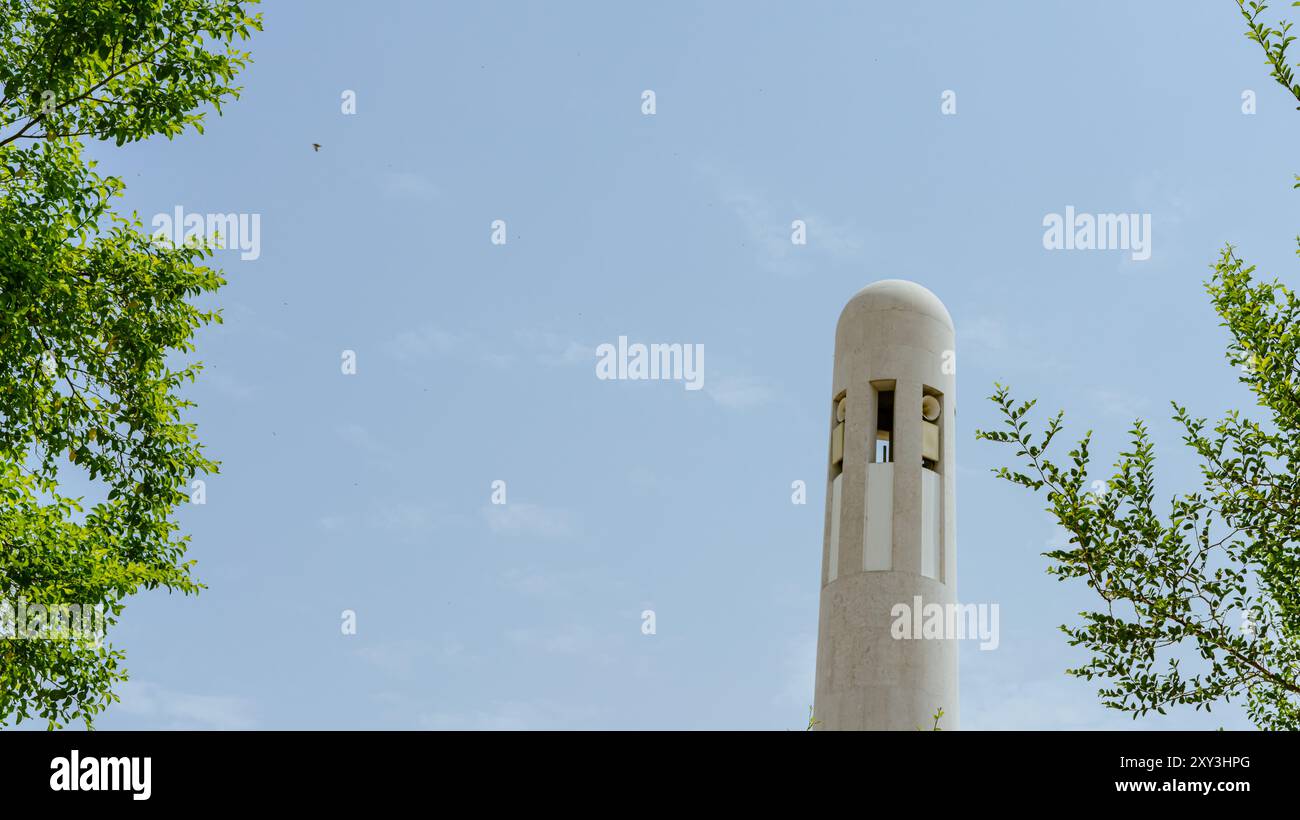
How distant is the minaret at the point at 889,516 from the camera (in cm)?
1861

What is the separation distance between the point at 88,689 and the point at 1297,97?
631 inches

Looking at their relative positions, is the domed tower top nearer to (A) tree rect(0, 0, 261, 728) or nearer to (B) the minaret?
(B) the minaret

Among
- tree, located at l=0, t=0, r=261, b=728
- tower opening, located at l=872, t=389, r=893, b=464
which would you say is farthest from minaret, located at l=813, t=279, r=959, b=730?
tree, located at l=0, t=0, r=261, b=728

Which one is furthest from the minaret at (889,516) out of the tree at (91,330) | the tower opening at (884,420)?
the tree at (91,330)

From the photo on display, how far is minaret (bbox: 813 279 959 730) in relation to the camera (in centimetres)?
1861

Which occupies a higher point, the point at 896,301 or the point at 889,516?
the point at 896,301

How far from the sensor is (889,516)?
19625 millimetres

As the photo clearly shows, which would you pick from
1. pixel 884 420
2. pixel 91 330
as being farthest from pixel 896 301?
pixel 91 330

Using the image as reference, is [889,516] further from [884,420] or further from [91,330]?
[91,330]
